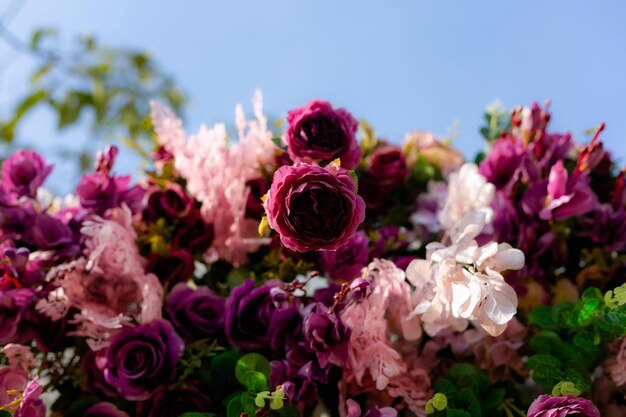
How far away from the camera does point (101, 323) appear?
60 cm

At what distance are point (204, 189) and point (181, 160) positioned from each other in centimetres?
4

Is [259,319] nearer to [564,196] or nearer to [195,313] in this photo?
[195,313]

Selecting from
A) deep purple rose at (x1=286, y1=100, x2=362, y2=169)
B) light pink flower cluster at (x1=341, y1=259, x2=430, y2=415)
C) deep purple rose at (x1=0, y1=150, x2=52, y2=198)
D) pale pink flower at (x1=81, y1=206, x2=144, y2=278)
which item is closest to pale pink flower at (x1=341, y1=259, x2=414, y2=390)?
light pink flower cluster at (x1=341, y1=259, x2=430, y2=415)

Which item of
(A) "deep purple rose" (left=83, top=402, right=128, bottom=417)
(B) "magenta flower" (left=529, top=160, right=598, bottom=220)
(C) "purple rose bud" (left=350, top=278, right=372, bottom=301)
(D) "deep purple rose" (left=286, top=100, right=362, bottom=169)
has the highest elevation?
(D) "deep purple rose" (left=286, top=100, right=362, bottom=169)

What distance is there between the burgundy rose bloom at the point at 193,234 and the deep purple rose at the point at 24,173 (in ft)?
0.47

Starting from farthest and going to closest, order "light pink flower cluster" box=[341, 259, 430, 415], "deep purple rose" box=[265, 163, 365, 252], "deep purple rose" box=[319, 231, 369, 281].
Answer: "deep purple rose" box=[319, 231, 369, 281]
"light pink flower cluster" box=[341, 259, 430, 415]
"deep purple rose" box=[265, 163, 365, 252]

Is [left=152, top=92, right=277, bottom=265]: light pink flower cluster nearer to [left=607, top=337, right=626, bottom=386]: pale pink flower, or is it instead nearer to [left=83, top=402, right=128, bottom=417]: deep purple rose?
[left=83, top=402, right=128, bottom=417]: deep purple rose

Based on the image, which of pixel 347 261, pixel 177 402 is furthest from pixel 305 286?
pixel 177 402

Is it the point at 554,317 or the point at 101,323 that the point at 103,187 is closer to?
the point at 101,323

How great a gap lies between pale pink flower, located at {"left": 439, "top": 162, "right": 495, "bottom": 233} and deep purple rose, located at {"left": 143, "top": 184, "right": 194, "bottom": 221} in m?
0.26

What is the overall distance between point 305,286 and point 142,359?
0.17m

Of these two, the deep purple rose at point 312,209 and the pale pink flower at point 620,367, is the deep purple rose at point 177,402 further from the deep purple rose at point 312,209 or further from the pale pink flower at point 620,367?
the pale pink flower at point 620,367

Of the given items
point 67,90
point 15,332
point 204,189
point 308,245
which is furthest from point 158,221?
point 67,90

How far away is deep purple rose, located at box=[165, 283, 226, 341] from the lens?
0.65m
